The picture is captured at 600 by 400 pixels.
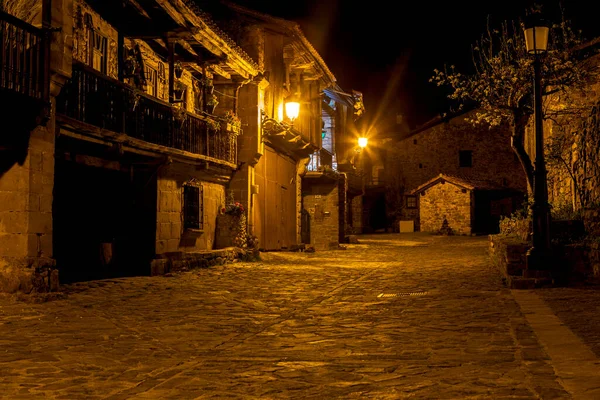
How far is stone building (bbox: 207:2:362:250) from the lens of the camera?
21.5m

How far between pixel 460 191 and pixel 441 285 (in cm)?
3569

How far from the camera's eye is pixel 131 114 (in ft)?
45.9

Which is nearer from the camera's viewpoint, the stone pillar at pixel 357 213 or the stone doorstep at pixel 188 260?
the stone doorstep at pixel 188 260

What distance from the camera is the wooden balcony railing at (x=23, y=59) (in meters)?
9.66

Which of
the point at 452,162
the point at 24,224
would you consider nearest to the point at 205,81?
the point at 24,224

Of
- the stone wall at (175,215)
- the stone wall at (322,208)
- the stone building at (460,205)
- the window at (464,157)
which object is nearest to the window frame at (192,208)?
Result: the stone wall at (175,215)

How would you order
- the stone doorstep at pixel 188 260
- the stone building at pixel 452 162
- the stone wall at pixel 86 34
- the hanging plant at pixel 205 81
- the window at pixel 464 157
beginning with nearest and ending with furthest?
1. the stone wall at pixel 86 34
2. the stone doorstep at pixel 188 260
3. the hanging plant at pixel 205 81
4. the stone building at pixel 452 162
5. the window at pixel 464 157

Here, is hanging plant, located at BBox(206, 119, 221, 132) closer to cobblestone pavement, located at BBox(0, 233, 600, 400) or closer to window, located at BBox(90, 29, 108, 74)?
window, located at BBox(90, 29, 108, 74)

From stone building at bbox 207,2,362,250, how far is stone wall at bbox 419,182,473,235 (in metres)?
16.3

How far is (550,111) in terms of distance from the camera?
836 inches

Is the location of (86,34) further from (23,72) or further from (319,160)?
(319,160)

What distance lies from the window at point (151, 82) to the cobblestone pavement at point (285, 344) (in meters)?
6.14

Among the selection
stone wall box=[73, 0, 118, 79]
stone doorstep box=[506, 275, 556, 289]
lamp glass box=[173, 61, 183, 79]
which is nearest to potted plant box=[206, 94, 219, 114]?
lamp glass box=[173, 61, 183, 79]

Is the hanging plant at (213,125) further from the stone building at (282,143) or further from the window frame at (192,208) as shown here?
the stone building at (282,143)
